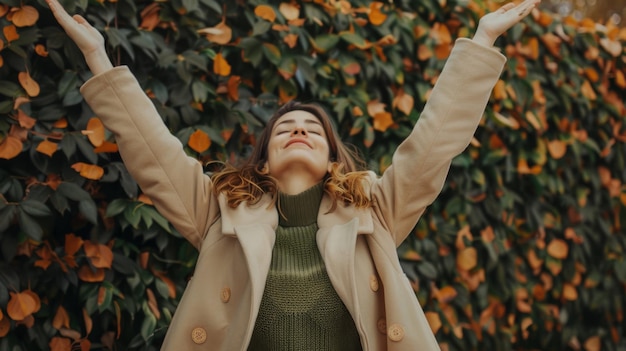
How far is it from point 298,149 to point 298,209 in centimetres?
15

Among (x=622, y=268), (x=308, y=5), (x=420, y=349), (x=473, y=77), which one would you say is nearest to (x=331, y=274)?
(x=420, y=349)

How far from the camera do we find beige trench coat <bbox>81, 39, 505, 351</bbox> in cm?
210

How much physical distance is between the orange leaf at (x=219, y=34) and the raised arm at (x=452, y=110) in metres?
0.96

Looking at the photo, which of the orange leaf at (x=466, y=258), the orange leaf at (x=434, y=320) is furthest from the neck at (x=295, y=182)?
the orange leaf at (x=466, y=258)

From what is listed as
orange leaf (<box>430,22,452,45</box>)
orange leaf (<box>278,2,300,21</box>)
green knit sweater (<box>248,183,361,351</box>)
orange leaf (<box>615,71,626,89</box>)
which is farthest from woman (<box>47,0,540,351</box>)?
orange leaf (<box>615,71,626,89</box>)

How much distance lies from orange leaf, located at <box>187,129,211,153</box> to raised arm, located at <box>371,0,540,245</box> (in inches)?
32.3

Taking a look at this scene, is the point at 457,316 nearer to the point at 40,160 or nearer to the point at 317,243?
the point at 317,243

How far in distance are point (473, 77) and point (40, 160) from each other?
1287 mm

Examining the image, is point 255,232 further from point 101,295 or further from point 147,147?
point 101,295

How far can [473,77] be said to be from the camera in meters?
2.13

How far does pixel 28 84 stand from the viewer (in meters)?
2.59

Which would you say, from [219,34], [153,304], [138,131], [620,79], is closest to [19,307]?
[153,304]

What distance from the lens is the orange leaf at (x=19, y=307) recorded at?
2.52 m

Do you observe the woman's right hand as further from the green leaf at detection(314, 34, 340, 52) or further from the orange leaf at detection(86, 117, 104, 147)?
the green leaf at detection(314, 34, 340, 52)
